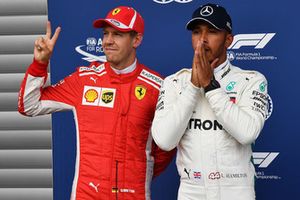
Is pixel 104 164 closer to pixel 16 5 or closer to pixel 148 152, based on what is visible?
pixel 148 152

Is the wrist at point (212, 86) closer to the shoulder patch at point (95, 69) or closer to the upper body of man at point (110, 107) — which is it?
the upper body of man at point (110, 107)

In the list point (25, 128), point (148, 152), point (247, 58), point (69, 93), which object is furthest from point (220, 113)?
point (25, 128)

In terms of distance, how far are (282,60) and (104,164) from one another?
131cm

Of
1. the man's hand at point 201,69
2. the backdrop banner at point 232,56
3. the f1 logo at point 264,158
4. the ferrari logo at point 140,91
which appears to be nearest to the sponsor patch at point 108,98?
the ferrari logo at point 140,91

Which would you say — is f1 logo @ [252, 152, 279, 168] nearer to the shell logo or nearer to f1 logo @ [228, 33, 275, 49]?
f1 logo @ [228, 33, 275, 49]

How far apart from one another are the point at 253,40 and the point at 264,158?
708 mm

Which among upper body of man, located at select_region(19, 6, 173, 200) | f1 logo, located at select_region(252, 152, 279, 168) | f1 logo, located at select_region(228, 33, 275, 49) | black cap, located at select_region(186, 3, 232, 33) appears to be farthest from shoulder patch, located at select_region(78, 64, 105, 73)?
f1 logo, located at select_region(252, 152, 279, 168)

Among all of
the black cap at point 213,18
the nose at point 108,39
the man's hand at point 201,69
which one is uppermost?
the black cap at point 213,18

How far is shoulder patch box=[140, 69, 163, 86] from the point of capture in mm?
→ 3266

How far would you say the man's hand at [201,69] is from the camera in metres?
2.80

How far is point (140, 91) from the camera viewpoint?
321 centimetres

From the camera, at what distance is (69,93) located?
3.24m

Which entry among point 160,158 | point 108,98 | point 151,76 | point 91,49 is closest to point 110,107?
point 108,98

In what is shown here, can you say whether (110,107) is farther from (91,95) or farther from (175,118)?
(175,118)
